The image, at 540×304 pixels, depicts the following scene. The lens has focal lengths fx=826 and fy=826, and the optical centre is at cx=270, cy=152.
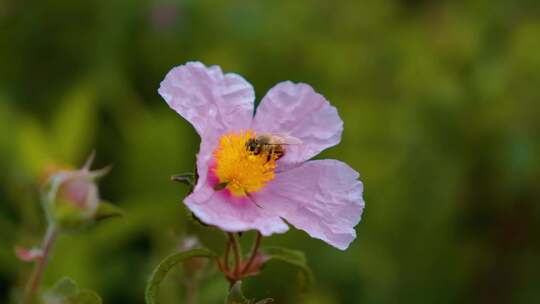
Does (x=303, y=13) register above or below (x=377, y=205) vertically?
above

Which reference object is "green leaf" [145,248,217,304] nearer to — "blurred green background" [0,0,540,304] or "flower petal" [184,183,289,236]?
"flower petal" [184,183,289,236]

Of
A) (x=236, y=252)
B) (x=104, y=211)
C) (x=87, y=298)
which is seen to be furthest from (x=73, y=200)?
(x=236, y=252)

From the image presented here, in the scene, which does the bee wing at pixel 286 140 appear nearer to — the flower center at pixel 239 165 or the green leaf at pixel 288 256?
the flower center at pixel 239 165

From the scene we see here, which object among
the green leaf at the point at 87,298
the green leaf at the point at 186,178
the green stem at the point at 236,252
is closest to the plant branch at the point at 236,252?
the green stem at the point at 236,252

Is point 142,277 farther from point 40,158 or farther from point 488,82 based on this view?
point 488,82

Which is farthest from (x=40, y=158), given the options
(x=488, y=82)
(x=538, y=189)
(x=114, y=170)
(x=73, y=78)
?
(x=538, y=189)

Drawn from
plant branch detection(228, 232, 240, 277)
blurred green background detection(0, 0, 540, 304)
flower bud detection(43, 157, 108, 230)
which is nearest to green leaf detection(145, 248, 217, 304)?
plant branch detection(228, 232, 240, 277)
